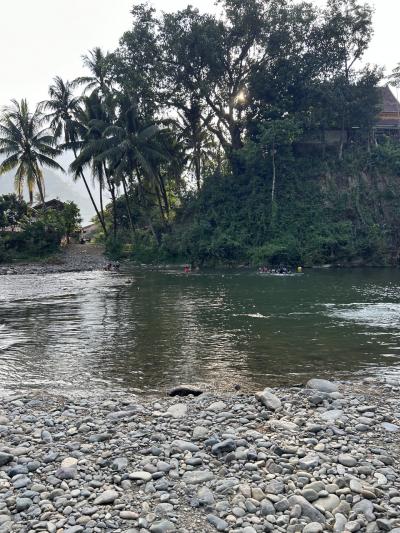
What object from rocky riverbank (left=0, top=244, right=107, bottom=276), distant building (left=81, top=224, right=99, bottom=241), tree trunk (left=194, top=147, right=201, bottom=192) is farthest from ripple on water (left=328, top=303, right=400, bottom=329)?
distant building (left=81, top=224, right=99, bottom=241)

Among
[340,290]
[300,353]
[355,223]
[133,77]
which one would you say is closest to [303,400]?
[300,353]

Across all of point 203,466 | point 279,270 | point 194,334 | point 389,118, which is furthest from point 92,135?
point 203,466

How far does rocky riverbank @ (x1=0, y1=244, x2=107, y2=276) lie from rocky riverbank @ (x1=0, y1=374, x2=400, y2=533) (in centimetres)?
3280

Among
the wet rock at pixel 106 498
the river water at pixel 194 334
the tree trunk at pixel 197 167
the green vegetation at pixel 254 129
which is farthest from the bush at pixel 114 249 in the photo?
the wet rock at pixel 106 498

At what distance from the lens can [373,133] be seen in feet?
157

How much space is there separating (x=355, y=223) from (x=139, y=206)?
24640 millimetres

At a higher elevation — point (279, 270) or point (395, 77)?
point (395, 77)

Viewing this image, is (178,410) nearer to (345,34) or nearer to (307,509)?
(307,509)

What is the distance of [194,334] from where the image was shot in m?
15.3

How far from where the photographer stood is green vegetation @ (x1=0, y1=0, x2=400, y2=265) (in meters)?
41.8

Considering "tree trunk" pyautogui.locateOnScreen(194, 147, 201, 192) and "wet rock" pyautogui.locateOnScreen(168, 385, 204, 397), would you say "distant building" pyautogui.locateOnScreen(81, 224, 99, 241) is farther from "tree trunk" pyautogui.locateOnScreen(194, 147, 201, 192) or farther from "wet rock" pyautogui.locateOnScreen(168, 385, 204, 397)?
"wet rock" pyautogui.locateOnScreen(168, 385, 204, 397)

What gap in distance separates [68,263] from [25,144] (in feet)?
47.3

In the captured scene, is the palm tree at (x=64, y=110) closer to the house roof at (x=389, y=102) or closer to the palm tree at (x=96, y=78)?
the palm tree at (x=96, y=78)

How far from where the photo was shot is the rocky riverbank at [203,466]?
468 cm
